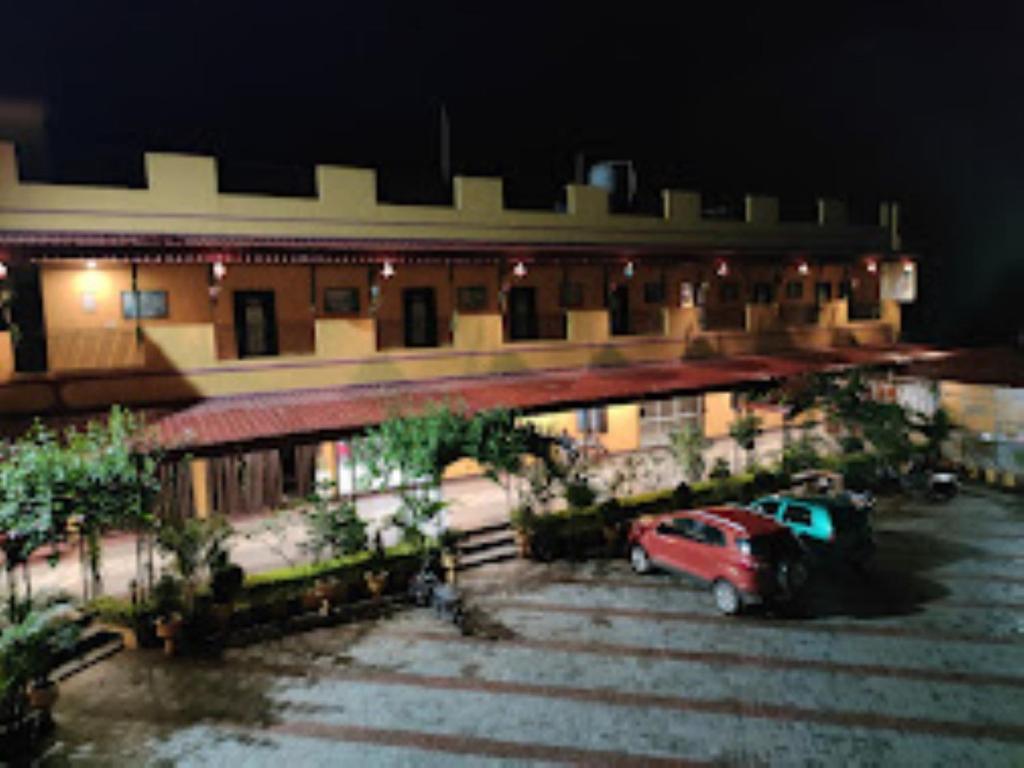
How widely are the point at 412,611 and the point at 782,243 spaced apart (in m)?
20.4

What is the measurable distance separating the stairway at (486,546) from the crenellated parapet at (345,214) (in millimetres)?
7766

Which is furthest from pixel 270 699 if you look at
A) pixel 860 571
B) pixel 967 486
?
pixel 967 486

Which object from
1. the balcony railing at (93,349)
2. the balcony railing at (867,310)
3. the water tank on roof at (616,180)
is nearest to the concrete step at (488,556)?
the balcony railing at (93,349)

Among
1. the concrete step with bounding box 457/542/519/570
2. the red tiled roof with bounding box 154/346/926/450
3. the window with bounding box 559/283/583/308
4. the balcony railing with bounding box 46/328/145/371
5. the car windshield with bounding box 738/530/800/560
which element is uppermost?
the window with bounding box 559/283/583/308

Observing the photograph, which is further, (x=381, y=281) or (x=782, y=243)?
(x=782, y=243)

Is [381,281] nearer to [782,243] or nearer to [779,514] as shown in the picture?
[779,514]

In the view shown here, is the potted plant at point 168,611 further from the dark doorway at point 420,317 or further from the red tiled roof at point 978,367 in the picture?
Result: the red tiled roof at point 978,367

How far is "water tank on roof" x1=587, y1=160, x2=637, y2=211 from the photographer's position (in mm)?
24312

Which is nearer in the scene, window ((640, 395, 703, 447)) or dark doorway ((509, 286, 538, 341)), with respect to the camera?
dark doorway ((509, 286, 538, 341))

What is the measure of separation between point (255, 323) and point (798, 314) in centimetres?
2019

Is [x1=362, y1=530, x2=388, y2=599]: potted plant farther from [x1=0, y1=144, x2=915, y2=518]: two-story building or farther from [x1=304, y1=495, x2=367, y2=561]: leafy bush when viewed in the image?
[x1=0, y1=144, x2=915, y2=518]: two-story building

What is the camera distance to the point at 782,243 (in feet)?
85.8

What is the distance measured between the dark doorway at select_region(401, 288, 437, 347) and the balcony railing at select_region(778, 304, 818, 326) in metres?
14.1

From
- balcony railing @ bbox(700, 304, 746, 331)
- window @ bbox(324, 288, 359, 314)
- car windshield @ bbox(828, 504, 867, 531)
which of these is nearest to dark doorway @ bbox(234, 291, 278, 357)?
window @ bbox(324, 288, 359, 314)
